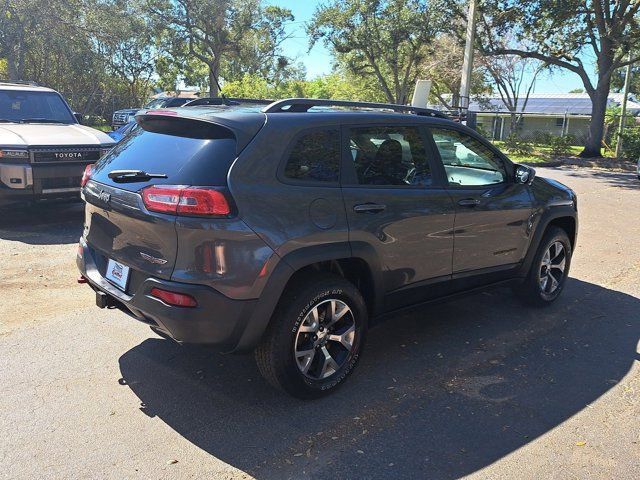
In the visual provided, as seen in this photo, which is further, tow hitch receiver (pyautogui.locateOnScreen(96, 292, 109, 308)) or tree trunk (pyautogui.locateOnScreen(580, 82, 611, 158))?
tree trunk (pyautogui.locateOnScreen(580, 82, 611, 158))

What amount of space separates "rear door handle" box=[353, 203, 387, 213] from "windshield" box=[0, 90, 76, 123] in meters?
7.20

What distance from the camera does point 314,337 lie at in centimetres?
355

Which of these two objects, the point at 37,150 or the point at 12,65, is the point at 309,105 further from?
the point at 12,65

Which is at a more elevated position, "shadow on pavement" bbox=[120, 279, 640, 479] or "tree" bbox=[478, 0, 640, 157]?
"tree" bbox=[478, 0, 640, 157]

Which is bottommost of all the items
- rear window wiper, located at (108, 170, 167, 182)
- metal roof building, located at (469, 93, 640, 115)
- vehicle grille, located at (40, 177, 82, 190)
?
vehicle grille, located at (40, 177, 82, 190)

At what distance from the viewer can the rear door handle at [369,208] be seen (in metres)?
3.60

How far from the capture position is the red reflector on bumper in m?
3.05

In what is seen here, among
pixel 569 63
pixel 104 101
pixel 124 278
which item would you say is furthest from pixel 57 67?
pixel 124 278

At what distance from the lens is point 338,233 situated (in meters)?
3.48

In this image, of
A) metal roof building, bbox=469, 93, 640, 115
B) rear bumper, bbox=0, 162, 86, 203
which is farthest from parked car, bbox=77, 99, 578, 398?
metal roof building, bbox=469, 93, 640, 115

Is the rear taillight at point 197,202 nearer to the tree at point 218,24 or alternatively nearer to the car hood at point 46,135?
the car hood at point 46,135

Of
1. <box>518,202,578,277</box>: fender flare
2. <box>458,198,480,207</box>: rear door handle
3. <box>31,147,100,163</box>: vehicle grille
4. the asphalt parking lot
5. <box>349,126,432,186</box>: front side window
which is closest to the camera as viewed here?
the asphalt parking lot

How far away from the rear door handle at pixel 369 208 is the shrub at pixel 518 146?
21.3 meters

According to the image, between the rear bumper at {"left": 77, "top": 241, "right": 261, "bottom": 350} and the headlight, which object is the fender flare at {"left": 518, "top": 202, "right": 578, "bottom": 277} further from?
the headlight
